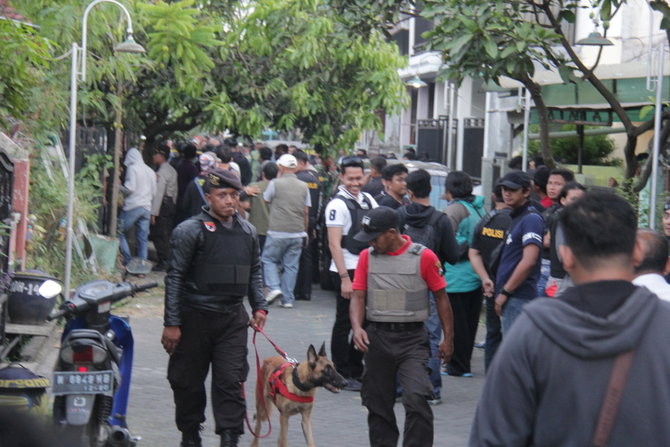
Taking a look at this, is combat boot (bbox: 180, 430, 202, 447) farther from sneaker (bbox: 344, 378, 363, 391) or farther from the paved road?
sneaker (bbox: 344, 378, 363, 391)

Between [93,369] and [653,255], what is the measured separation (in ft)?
10.4

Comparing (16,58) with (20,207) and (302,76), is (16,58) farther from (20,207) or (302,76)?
(302,76)

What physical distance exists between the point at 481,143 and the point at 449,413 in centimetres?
2159

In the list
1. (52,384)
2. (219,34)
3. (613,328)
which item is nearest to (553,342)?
(613,328)

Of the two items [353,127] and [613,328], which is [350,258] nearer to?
[613,328]

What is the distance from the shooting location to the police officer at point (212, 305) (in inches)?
268

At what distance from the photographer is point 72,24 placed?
39.8ft

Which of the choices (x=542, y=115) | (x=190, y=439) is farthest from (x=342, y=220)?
(x=542, y=115)

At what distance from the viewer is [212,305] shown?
6.85 metres

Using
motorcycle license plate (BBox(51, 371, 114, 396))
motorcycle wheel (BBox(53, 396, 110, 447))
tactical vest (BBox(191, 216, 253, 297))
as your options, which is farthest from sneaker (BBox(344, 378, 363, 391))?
motorcycle license plate (BBox(51, 371, 114, 396))

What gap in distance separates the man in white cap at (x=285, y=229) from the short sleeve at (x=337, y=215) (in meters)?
4.39

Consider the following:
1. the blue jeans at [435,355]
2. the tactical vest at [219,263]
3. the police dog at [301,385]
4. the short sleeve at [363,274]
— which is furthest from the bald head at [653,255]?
the blue jeans at [435,355]

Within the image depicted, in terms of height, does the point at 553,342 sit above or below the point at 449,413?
above

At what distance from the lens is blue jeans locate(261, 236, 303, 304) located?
45.0 ft
